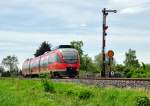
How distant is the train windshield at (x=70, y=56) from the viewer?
47.1 metres

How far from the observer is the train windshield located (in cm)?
4712

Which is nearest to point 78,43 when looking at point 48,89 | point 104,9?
point 104,9

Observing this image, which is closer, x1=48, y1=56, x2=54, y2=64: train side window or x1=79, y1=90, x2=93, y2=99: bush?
x1=79, y1=90, x2=93, y2=99: bush

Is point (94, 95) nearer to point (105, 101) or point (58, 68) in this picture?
point (105, 101)

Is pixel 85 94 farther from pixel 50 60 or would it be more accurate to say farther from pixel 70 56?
pixel 50 60

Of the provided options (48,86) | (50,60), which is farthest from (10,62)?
(48,86)

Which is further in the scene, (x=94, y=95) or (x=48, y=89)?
(x=48, y=89)

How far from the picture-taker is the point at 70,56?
4744 cm

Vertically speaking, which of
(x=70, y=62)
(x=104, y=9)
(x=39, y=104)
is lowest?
(x=39, y=104)

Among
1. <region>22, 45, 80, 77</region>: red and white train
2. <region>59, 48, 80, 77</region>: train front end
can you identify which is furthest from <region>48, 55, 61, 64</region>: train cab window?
<region>59, 48, 80, 77</region>: train front end

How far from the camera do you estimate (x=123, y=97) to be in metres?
17.2

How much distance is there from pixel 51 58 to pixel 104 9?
7309 millimetres

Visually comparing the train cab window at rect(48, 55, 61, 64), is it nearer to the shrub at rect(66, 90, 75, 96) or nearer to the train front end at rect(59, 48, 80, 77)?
the train front end at rect(59, 48, 80, 77)

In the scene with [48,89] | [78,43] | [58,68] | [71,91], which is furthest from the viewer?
[78,43]
